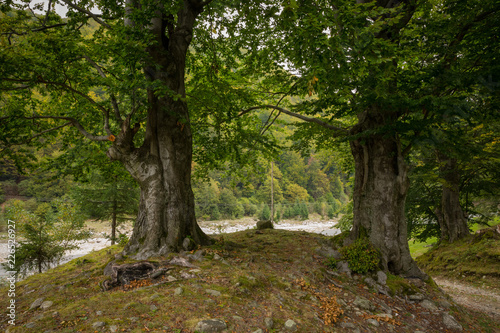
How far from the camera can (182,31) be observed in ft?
22.1

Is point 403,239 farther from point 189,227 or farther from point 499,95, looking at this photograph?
point 189,227

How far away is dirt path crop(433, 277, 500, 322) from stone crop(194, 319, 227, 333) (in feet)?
23.3

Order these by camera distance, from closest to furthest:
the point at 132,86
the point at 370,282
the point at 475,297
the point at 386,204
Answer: the point at 132,86, the point at 370,282, the point at 386,204, the point at 475,297

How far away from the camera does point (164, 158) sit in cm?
629

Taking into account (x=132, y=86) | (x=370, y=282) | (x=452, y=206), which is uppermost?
(x=132, y=86)

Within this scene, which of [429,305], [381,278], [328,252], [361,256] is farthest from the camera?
[328,252]

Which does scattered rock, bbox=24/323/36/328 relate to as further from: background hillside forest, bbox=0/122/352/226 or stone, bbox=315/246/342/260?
stone, bbox=315/246/342/260

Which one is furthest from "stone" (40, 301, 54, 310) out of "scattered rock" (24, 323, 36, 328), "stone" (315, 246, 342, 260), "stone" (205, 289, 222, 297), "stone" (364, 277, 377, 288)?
"stone" (364, 277, 377, 288)

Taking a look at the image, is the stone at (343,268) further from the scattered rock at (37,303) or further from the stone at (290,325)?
the scattered rock at (37,303)

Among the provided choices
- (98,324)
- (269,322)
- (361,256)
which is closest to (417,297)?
(361,256)

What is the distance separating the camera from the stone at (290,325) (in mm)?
3590

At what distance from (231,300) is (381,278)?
154 inches

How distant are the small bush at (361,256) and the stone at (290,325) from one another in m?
3.12

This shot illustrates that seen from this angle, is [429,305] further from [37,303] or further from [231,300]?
[37,303]
